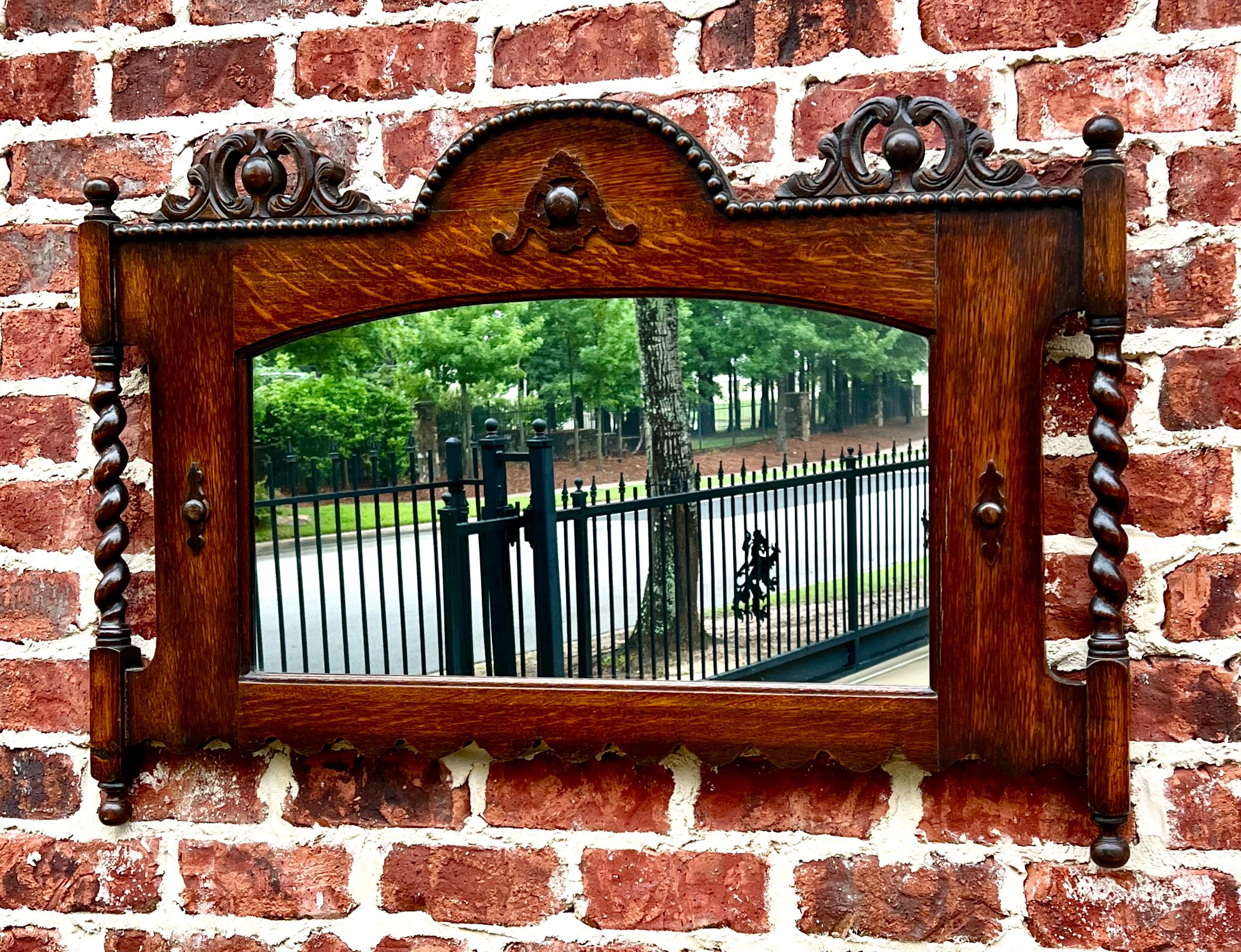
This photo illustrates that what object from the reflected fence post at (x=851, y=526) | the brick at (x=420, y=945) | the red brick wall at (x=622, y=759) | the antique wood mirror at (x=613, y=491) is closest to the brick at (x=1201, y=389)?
the red brick wall at (x=622, y=759)

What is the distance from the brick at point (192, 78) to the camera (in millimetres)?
1709

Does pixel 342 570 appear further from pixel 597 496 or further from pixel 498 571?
pixel 597 496

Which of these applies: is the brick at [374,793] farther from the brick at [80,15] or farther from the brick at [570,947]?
the brick at [80,15]

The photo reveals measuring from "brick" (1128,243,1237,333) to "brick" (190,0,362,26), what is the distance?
113cm

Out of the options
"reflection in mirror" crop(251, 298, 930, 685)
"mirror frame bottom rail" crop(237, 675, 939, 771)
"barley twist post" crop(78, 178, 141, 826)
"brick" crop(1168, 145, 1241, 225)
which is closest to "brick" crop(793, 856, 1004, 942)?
"mirror frame bottom rail" crop(237, 675, 939, 771)

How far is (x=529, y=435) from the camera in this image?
159 cm

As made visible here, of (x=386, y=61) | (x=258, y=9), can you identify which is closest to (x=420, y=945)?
(x=386, y=61)

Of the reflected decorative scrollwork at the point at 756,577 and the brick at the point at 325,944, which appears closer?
the reflected decorative scrollwork at the point at 756,577

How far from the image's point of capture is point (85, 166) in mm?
1750

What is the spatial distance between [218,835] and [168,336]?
0.74m

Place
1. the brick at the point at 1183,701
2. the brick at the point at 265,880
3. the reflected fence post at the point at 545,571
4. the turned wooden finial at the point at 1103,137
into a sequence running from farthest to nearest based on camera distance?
the brick at the point at 265,880, the reflected fence post at the point at 545,571, the brick at the point at 1183,701, the turned wooden finial at the point at 1103,137

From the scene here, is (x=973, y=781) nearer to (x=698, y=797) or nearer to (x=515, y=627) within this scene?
(x=698, y=797)

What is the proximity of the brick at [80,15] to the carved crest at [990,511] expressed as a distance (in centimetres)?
132

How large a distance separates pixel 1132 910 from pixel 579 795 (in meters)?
→ 0.74
